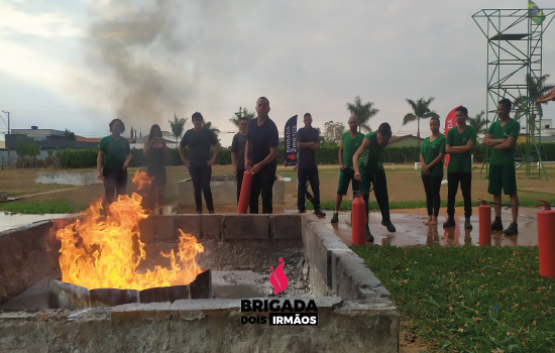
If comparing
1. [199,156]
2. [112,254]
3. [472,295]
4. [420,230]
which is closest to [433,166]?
[420,230]

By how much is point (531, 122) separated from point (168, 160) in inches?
687

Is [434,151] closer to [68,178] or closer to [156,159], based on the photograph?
[156,159]

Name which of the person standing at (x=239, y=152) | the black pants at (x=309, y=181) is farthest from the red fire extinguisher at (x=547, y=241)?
the person standing at (x=239, y=152)

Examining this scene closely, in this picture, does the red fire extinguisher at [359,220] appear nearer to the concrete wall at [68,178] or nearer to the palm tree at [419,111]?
the concrete wall at [68,178]

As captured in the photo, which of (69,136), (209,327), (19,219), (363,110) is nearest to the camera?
(209,327)

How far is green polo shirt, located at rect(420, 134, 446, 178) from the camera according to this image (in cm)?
654

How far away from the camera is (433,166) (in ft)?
21.7

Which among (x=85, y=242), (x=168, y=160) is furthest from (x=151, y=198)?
(x=85, y=242)

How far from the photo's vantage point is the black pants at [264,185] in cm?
485

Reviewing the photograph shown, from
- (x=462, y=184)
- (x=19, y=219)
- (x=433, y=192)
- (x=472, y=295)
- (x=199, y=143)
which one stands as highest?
(x=199, y=143)

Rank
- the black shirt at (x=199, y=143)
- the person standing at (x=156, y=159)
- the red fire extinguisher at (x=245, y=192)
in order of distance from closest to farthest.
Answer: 1. the red fire extinguisher at (x=245, y=192)
2. the black shirt at (x=199, y=143)
3. the person standing at (x=156, y=159)

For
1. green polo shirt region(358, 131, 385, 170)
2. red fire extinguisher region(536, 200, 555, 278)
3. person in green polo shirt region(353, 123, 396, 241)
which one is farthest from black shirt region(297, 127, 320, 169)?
red fire extinguisher region(536, 200, 555, 278)

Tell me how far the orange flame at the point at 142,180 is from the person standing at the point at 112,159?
0.85 m

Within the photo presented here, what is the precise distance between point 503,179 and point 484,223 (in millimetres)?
920
